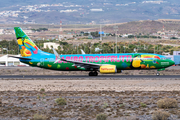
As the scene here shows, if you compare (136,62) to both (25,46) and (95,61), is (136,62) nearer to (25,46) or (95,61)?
(95,61)

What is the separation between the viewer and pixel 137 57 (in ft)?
162

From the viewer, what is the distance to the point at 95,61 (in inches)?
2000

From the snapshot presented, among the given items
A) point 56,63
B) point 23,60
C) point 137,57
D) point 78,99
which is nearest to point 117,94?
point 78,99

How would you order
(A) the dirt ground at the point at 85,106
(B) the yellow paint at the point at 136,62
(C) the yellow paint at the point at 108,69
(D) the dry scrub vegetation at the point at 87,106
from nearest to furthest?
(D) the dry scrub vegetation at the point at 87,106
(A) the dirt ground at the point at 85,106
(C) the yellow paint at the point at 108,69
(B) the yellow paint at the point at 136,62

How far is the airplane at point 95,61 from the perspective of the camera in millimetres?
49000

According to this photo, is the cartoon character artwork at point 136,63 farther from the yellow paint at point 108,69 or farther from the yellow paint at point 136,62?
the yellow paint at point 108,69

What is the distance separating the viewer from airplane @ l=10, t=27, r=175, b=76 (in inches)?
1929

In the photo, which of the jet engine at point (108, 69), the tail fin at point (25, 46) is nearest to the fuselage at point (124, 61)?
the jet engine at point (108, 69)

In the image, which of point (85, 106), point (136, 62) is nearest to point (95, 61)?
point (136, 62)

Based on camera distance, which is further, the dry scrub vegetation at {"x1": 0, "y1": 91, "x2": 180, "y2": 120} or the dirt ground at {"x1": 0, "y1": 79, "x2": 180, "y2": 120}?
the dirt ground at {"x1": 0, "y1": 79, "x2": 180, "y2": 120}

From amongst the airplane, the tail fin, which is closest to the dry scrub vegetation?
the airplane

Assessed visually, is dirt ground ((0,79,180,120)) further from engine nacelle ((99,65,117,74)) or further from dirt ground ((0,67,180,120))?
engine nacelle ((99,65,117,74))

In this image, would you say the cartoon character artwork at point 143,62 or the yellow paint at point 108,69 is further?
the cartoon character artwork at point 143,62

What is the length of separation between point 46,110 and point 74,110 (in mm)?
2155
